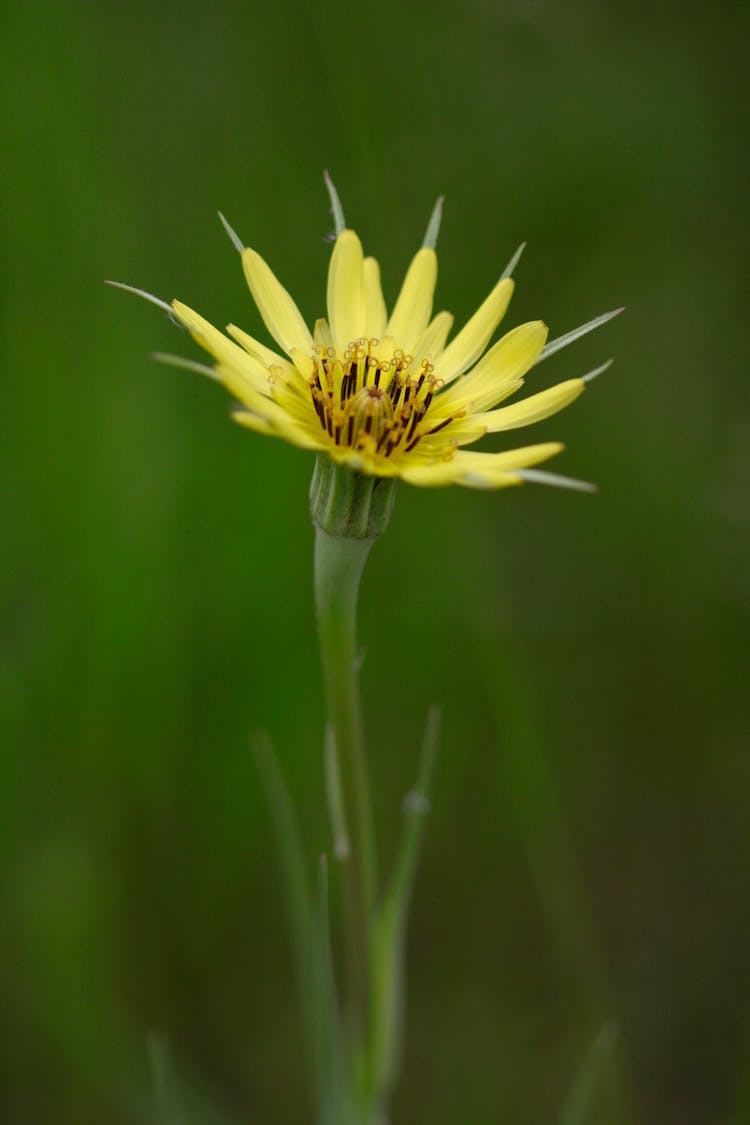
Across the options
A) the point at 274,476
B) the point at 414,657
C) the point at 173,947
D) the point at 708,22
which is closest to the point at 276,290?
the point at 274,476

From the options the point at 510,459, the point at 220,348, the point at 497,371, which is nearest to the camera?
the point at 510,459

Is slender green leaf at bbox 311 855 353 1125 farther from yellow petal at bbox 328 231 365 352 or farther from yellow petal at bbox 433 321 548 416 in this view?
yellow petal at bbox 328 231 365 352

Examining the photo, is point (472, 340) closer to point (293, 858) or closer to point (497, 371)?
point (497, 371)

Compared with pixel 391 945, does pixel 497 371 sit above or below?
above

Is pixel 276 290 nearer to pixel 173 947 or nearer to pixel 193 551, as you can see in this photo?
pixel 193 551

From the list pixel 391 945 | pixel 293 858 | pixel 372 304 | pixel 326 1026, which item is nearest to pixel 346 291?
pixel 372 304

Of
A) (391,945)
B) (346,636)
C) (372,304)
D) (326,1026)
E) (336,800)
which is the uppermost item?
(372,304)

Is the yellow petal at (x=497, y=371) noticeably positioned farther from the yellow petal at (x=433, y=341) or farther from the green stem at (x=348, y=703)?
the green stem at (x=348, y=703)
